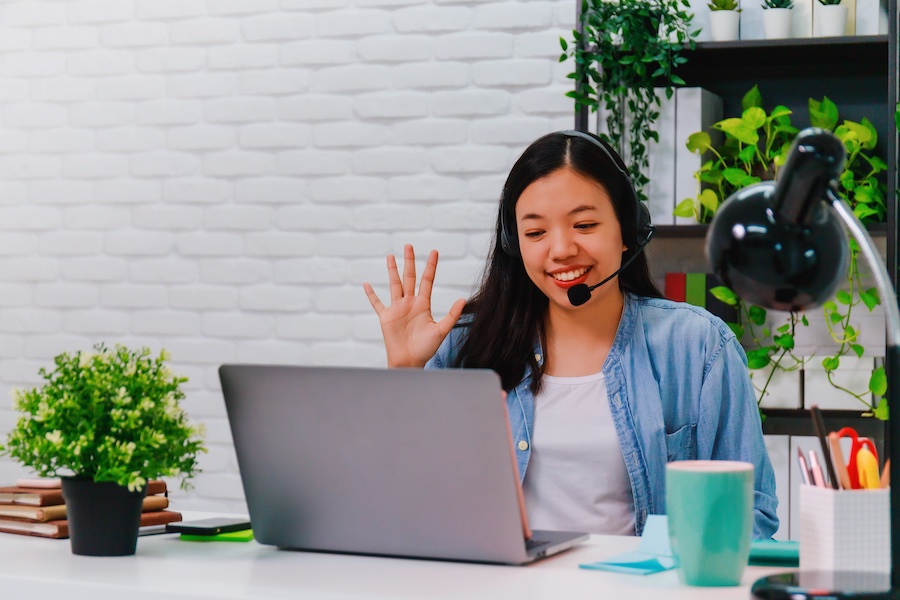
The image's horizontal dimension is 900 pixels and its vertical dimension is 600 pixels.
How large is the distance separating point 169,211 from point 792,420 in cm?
170

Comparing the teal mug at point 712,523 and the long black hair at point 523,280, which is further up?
the long black hair at point 523,280

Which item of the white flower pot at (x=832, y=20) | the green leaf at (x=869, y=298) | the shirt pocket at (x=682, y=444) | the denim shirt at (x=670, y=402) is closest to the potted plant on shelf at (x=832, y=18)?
the white flower pot at (x=832, y=20)

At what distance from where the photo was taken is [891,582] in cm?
93

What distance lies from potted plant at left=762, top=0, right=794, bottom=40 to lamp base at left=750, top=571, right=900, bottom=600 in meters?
1.70

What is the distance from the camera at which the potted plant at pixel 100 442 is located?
1.19 metres

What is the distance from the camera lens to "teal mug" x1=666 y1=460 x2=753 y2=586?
3.39ft

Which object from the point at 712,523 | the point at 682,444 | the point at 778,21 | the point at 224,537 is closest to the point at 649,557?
the point at 712,523

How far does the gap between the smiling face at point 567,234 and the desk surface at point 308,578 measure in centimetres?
64

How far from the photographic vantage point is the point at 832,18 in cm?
238

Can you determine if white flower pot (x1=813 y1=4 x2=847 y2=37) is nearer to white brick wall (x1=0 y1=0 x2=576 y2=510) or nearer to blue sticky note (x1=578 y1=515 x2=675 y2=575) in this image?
white brick wall (x1=0 y1=0 x2=576 y2=510)

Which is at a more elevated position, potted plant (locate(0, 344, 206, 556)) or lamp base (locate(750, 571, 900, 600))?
potted plant (locate(0, 344, 206, 556))

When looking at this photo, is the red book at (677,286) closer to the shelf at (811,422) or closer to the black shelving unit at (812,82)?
the black shelving unit at (812,82)

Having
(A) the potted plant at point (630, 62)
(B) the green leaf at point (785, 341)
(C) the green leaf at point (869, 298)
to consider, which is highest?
(A) the potted plant at point (630, 62)

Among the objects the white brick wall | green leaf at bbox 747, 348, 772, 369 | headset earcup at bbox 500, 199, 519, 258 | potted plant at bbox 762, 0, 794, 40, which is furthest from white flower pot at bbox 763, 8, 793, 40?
headset earcup at bbox 500, 199, 519, 258
